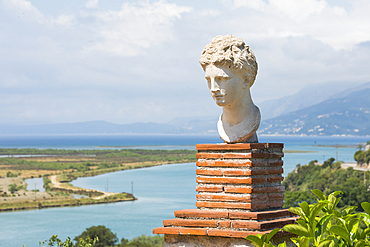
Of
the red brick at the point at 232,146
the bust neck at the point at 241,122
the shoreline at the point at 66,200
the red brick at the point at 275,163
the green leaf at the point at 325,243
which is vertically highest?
the bust neck at the point at 241,122

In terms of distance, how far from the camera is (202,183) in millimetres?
5586

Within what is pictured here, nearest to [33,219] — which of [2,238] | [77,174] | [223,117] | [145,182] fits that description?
[2,238]

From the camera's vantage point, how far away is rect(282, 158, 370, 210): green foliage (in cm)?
4281

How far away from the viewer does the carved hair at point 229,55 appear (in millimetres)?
5762

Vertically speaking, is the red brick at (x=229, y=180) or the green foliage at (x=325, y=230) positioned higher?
the red brick at (x=229, y=180)

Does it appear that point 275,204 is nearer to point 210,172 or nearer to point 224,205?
point 224,205

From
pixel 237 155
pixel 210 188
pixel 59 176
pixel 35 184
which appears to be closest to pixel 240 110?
pixel 237 155

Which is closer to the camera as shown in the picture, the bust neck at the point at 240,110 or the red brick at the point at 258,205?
the red brick at the point at 258,205

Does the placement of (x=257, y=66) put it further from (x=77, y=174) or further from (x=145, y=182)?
(x=77, y=174)

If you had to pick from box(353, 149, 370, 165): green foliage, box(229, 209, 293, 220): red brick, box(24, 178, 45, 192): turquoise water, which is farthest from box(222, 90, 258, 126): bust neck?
box(24, 178, 45, 192): turquoise water

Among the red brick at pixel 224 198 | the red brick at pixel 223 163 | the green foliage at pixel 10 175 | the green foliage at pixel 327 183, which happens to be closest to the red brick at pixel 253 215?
the red brick at pixel 224 198

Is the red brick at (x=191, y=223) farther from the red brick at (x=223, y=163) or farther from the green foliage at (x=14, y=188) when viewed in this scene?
the green foliage at (x=14, y=188)

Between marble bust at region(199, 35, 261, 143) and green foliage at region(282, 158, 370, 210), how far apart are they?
28.6 m

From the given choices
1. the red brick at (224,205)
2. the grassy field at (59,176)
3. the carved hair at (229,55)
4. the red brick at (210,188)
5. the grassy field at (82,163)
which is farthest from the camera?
the grassy field at (82,163)
